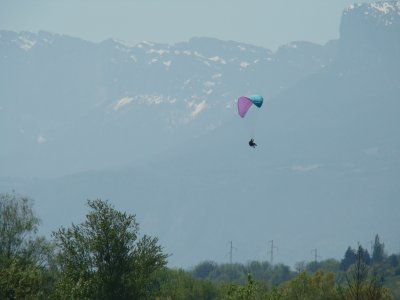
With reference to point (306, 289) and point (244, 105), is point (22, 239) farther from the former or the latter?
point (306, 289)

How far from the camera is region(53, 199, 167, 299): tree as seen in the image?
73.8 m

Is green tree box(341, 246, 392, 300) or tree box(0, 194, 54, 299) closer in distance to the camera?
green tree box(341, 246, 392, 300)

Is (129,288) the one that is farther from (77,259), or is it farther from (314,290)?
(314,290)

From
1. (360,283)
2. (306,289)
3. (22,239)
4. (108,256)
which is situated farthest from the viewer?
(306,289)

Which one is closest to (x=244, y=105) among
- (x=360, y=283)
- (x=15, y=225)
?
(x=15, y=225)

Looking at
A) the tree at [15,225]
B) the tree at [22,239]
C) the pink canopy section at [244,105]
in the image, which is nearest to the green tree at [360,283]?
the pink canopy section at [244,105]

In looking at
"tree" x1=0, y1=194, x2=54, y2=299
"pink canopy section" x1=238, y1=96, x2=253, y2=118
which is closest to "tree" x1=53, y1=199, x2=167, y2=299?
"tree" x1=0, y1=194, x2=54, y2=299

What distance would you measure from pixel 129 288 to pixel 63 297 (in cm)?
773

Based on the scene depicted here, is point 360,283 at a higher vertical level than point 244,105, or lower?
lower

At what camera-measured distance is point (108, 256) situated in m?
75.0

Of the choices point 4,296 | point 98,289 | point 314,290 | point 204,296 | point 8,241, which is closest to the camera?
point 4,296

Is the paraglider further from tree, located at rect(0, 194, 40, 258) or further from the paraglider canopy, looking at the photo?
tree, located at rect(0, 194, 40, 258)

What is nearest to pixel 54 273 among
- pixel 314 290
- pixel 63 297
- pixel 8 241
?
pixel 8 241

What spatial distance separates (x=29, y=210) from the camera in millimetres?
95125
